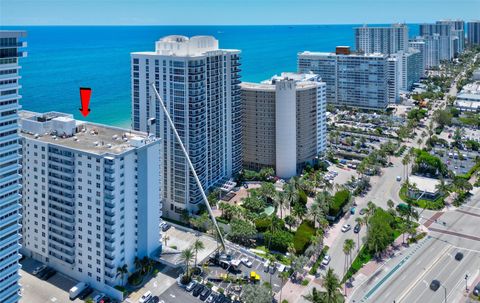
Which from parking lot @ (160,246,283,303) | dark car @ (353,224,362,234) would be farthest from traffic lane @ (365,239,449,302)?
parking lot @ (160,246,283,303)

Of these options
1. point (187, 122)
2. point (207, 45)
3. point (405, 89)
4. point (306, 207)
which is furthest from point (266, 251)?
point (405, 89)

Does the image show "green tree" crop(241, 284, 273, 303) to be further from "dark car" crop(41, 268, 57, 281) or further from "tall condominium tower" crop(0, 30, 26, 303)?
"dark car" crop(41, 268, 57, 281)

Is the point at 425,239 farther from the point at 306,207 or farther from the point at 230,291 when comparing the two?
the point at 230,291

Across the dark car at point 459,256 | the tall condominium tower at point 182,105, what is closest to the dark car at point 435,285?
the dark car at point 459,256

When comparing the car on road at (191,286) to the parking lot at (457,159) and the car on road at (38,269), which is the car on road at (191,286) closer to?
the car on road at (38,269)

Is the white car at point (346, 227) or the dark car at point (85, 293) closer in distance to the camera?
the dark car at point (85, 293)

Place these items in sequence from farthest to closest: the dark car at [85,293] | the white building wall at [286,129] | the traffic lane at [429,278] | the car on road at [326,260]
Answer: the white building wall at [286,129], the car on road at [326,260], the traffic lane at [429,278], the dark car at [85,293]

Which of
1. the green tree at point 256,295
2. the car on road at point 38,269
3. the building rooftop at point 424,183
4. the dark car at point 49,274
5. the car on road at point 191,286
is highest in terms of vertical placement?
the building rooftop at point 424,183
